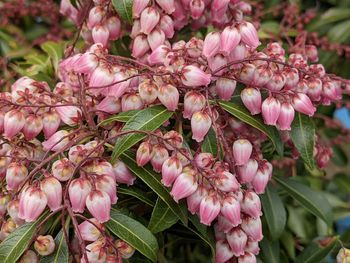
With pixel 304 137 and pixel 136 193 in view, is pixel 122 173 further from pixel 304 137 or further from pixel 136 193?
pixel 304 137

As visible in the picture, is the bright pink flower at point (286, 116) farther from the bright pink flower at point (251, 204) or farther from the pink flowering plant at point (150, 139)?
the bright pink flower at point (251, 204)

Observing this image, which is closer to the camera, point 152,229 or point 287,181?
point 152,229

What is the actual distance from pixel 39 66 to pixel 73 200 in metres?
0.68

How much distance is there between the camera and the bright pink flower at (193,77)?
1.14 metres

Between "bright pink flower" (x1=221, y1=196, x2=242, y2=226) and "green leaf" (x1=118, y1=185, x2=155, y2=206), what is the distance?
0.17 meters

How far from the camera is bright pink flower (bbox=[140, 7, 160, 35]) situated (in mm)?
1304

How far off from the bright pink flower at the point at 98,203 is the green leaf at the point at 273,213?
18.5 inches

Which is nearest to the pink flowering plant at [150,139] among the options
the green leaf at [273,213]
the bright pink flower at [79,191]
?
the bright pink flower at [79,191]

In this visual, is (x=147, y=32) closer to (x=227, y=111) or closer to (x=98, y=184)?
(x=227, y=111)

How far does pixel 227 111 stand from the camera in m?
1.21

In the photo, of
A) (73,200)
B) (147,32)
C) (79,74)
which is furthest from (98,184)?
(147,32)

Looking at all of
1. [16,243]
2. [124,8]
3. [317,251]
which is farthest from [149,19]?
[317,251]

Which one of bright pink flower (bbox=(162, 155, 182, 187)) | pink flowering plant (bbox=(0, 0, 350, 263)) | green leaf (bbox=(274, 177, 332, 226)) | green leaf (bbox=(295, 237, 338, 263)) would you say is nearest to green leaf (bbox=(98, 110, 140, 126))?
Result: pink flowering plant (bbox=(0, 0, 350, 263))

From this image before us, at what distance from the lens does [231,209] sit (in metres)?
1.07
